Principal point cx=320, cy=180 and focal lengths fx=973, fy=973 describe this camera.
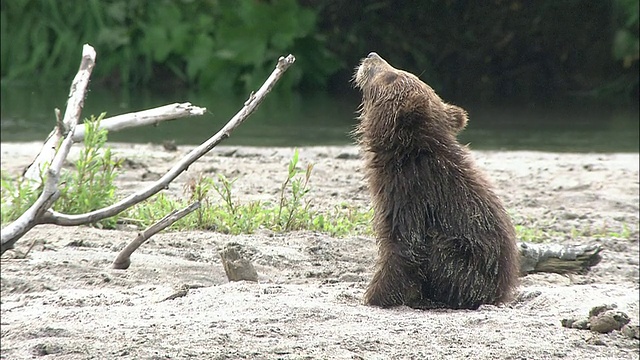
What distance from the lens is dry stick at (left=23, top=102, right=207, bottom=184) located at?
4.43 meters

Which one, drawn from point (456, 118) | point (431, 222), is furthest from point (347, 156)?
point (431, 222)

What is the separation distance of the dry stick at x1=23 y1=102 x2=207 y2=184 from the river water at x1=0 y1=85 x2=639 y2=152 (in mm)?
4346

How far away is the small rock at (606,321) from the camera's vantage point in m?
3.51

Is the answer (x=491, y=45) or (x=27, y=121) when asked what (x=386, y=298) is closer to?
(x=27, y=121)

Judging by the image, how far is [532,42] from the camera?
17234 millimetres

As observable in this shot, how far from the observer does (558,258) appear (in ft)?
16.0

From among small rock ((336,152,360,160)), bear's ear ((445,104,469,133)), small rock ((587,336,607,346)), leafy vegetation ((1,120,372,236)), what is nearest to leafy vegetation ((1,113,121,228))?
leafy vegetation ((1,120,372,236))

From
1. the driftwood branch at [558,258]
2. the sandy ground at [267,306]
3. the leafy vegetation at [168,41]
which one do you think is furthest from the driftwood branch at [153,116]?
the leafy vegetation at [168,41]

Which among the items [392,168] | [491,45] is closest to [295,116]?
[491,45]

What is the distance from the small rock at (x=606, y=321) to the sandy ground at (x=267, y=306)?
40mm

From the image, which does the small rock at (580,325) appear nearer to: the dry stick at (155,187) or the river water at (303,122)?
the dry stick at (155,187)

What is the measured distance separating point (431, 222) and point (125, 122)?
174 cm

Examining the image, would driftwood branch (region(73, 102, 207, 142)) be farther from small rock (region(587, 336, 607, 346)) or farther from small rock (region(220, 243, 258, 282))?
small rock (region(587, 336, 607, 346))

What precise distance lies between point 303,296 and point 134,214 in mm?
1612
